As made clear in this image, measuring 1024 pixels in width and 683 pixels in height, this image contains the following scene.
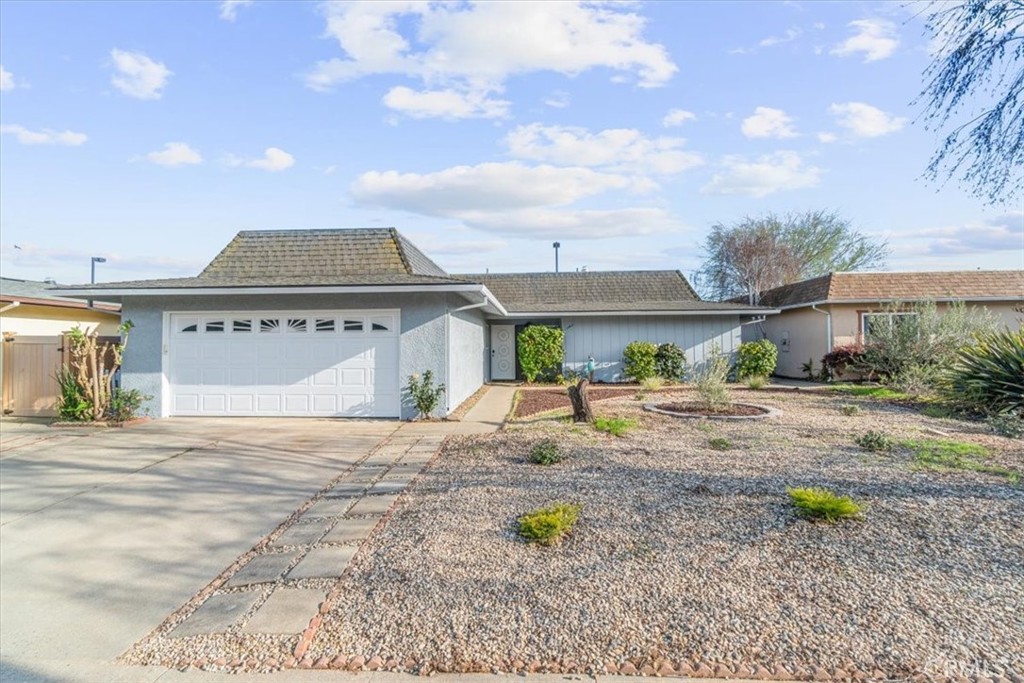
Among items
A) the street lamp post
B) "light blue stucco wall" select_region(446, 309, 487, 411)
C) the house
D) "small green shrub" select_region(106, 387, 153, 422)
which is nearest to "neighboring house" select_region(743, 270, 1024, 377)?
"light blue stucco wall" select_region(446, 309, 487, 411)

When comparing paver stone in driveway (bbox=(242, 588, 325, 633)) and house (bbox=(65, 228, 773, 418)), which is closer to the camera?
paver stone in driveway (bbox=(242, 588, 325, 633))

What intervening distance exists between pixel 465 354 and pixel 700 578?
34.1 feet

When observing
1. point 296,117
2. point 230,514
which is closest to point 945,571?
point 230,514

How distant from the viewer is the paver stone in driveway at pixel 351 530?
14.6ft

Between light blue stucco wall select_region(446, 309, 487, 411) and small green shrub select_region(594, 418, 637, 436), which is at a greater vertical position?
light blue stucco wall select_region(446, 309, 487, 411)

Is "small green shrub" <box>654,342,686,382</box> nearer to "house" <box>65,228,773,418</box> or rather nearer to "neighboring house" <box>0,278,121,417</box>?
"house" <box>65,228,773,418</box>

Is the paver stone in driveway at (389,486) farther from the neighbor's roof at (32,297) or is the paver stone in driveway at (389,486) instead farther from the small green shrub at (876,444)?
the neighbor's roof at (32,297)

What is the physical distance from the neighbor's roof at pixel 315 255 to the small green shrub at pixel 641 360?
23.4ft

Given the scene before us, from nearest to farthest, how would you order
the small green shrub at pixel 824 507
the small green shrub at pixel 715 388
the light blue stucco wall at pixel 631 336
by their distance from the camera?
the small green shrub at pixel 824 507 → the small green shrub at pixel 715 388 → the light blue stucco wall at pixel 631 336

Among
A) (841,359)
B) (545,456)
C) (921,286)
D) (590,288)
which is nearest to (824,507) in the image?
(545,456)

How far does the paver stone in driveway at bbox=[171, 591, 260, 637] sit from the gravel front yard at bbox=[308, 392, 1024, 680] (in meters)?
0.57

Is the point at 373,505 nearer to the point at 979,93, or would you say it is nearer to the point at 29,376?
the point at 979,93

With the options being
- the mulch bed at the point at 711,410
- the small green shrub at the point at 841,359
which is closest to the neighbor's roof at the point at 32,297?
the mulch bed at the point at 711,410

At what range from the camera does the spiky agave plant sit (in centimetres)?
973
